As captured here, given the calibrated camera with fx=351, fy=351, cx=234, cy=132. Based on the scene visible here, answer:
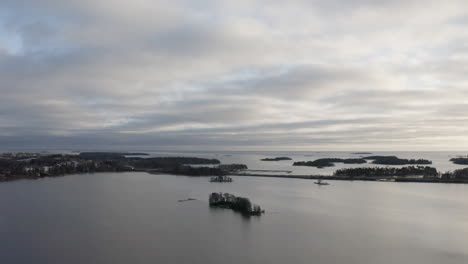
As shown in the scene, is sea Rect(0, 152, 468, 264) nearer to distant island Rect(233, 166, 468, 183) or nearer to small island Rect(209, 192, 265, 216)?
small island Rect(209, 192, 265, 216)

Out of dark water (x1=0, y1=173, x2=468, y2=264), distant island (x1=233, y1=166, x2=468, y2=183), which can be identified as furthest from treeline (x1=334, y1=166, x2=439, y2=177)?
dark water (x1=0, y1=173, x2=468, y2=264)

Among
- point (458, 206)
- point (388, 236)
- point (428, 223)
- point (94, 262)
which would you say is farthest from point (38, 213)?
point (458, 206)

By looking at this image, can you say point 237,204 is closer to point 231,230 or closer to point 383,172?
point 231,230

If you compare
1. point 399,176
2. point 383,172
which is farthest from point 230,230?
point 383,172

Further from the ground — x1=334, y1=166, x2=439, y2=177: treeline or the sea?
x1=334, y1=166, x2=439, y2=177: treeline

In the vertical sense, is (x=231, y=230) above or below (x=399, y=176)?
below

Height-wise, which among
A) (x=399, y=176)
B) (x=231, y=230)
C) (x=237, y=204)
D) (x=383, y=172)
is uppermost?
(x=383, y=172)

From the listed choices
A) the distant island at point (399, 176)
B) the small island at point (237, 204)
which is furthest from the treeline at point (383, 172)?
the small island at point (237, 204)

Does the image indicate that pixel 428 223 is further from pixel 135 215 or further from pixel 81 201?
pixel 81 201
